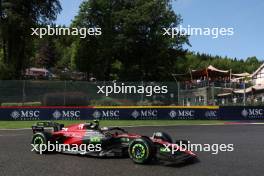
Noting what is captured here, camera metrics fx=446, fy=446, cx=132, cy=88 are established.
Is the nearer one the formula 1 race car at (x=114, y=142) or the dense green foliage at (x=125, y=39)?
the formula 1 race car at (x=114, y=142)

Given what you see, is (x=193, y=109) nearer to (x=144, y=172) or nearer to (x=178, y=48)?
(x=144, y=172)

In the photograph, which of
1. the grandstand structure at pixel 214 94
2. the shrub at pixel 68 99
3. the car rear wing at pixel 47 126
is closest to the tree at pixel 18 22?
the shrub at pixel 68 99

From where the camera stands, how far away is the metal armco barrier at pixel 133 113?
26.6 meters

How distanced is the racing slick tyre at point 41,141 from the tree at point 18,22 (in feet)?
115

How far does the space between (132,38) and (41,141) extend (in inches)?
1757

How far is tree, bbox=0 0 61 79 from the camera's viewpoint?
153 feet

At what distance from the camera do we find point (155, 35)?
55.7m

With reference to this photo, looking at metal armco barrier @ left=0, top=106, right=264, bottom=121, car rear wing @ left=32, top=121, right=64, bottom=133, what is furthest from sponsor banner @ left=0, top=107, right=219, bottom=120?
car rear wing @ left=32, top=121, right=64, bottom=133

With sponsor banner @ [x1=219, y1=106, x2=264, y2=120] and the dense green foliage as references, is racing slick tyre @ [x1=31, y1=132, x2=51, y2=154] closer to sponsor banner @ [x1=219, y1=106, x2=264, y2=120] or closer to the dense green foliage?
sponsor banner @ [x1=219, y1=106, x2=264, y2=120]

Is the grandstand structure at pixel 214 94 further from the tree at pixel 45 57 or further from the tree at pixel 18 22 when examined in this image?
the tree at pixel 45 57

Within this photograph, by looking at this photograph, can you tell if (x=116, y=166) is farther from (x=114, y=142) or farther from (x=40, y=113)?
(x=40, y=113)

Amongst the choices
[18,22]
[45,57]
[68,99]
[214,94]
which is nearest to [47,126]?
[68,99]

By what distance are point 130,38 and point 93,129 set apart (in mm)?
44807

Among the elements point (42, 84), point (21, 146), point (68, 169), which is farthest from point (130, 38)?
point (68, 169)
